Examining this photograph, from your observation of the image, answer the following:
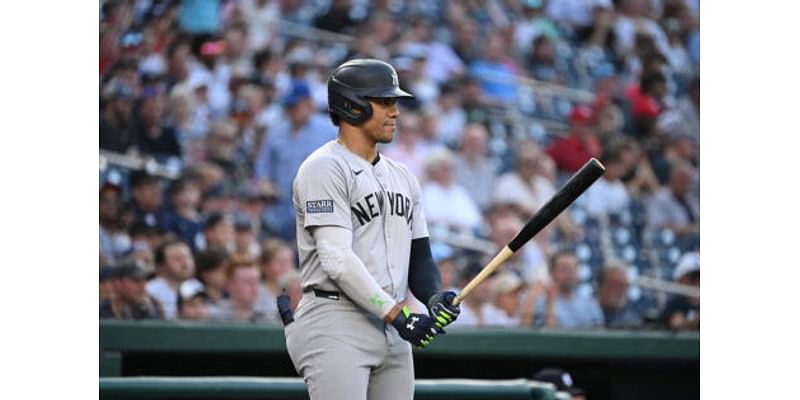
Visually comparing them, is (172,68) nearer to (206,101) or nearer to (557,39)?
(206,101)

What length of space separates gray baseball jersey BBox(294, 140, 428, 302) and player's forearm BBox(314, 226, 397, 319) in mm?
55

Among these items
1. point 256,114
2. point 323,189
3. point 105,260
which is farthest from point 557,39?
point 323,189

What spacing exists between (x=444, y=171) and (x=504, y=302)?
0.96 metres

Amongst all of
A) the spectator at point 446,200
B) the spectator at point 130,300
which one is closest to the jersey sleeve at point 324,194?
the spectator at point 130,300

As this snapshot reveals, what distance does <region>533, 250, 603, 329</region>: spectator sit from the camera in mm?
8086

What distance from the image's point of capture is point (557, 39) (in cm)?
1014

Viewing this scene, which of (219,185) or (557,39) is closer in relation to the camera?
(219,185)

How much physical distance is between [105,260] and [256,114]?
1.50 meters

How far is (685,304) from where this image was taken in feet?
28.8

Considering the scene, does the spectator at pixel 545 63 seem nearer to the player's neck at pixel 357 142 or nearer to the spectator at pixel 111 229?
the spectator at pixel 111 229

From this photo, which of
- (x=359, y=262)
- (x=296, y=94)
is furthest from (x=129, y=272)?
(x=359, y=262)

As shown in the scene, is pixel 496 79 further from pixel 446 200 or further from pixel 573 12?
pixel 446 200

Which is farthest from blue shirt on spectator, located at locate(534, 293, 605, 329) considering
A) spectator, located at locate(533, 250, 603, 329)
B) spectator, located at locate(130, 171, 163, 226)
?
spectator, located at locate(130, 171, 163, 226)

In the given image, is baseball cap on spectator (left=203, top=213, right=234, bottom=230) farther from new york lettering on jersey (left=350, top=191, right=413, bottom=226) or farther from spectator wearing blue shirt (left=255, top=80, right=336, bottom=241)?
new york lettering on jersey (left=350, top=191, right=413, bottom=226)
